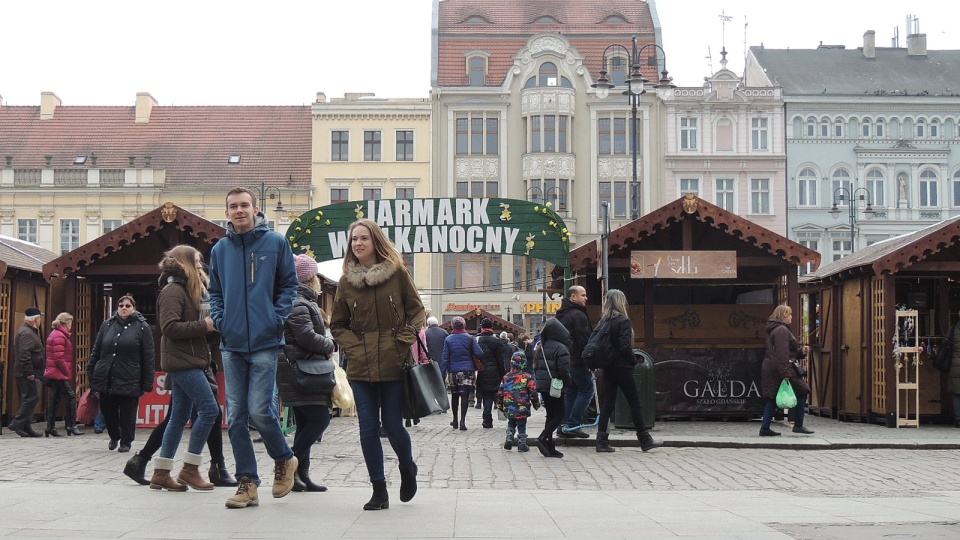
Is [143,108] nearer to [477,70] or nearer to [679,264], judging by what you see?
[477,70]

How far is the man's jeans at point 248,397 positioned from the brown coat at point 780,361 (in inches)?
397

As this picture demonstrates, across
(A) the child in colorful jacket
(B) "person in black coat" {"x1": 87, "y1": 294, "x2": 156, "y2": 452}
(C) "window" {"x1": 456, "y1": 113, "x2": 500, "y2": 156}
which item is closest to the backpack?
(A) the child in colorful jacket

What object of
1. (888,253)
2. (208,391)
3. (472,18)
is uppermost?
(472,18)

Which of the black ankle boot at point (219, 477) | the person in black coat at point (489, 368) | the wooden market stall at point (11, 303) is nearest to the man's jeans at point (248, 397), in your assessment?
the black ankle boot at point (219, 477)

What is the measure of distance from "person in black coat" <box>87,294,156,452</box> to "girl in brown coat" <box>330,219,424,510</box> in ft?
20.3

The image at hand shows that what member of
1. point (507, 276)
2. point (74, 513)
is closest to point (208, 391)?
point (74, 513)

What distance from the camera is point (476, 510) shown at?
830 cm

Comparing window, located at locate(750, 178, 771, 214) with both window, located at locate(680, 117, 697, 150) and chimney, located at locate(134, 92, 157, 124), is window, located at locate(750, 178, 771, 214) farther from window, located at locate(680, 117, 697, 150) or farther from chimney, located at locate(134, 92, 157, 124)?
chimney, located at locate(134, 92, 157, 124)

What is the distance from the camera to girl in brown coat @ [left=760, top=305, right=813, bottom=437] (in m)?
16.8

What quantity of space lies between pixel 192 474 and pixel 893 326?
12.6 meters

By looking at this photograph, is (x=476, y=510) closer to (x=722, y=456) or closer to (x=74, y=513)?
(x=74, y=513)

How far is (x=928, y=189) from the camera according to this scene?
58125 mm

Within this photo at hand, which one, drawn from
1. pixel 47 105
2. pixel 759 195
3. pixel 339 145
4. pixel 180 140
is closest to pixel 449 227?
pixel 339 145

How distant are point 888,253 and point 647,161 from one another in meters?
38.9
